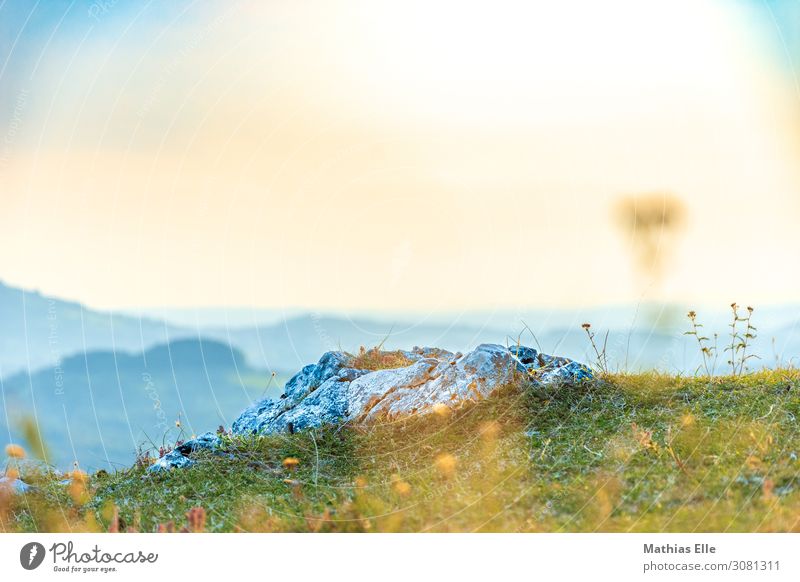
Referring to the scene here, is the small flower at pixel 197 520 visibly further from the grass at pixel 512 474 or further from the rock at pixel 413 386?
the rock at pixel 413 386

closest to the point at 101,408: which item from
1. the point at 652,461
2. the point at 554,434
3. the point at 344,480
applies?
the point at 344,480

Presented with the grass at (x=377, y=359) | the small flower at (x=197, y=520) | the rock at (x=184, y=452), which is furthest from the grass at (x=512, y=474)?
the grass at (x=377, y=359)

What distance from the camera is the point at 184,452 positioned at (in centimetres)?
1070

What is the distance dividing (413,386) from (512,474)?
8.78ft

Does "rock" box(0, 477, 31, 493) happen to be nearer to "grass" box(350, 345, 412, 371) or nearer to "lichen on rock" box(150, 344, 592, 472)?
"lichen on rock" box(150, 344, 592, 472)

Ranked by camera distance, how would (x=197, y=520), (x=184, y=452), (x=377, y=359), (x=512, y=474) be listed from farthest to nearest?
1. (x=377, y=359)
2. (x=184, y=452)
3. (x=512, y=474)
4. (x=197, y=520)

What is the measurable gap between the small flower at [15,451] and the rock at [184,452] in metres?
1.38
